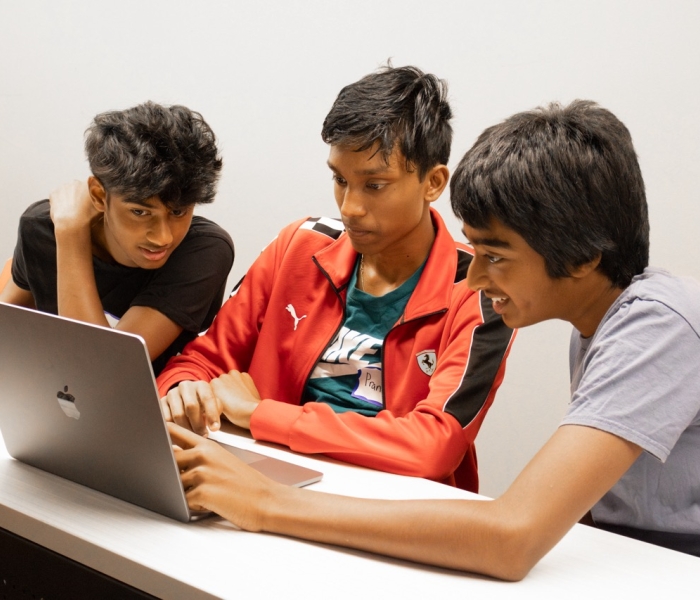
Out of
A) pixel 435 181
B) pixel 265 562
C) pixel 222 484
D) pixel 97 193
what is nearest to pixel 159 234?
pixel 97 193

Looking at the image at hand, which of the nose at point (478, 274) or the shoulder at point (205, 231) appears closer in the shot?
the nose at point (478, 274)

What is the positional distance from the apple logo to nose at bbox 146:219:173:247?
51 cm

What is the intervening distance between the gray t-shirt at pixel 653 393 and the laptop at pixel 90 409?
42cm

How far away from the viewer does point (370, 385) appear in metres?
1.52

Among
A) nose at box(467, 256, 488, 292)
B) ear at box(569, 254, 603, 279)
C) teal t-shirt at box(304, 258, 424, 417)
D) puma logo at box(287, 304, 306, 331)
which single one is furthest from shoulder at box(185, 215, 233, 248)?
ear at box(569, 254, 603, 279)

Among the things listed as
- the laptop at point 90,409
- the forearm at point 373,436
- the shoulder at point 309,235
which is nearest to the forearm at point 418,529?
the laptop at point 90,409

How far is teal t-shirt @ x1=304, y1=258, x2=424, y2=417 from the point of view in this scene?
59.8 inches

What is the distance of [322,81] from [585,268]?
1.44 meters

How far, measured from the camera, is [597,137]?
103cm

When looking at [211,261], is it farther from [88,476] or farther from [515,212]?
[515,212]

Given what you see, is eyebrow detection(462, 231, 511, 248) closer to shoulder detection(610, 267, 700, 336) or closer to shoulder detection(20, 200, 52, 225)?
shoulder detection(610, 267, 700, 336)

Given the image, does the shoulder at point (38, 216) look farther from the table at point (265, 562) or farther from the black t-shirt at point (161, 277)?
the table at point (265, 562)

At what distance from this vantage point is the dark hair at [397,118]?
1480 millimetres

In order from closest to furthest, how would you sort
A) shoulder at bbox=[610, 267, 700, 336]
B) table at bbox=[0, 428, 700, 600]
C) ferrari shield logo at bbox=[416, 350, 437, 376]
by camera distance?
table at bbox=[0, 428, 700, 600] → shoulder at bbox=[610, 267, 700, 336] → ferrari shield logo at bbox=[416, 350, 437, 376]
